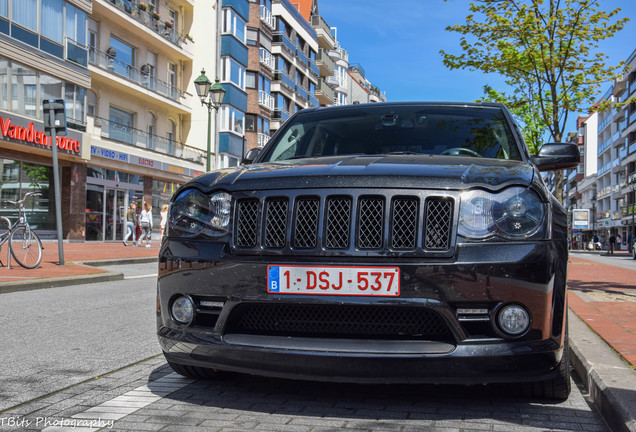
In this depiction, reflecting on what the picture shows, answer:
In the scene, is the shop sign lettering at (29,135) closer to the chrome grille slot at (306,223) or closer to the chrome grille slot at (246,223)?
the chrome grille slot at (246,223)

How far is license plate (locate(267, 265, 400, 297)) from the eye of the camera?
304 centimetres

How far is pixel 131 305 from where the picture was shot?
8164 mm

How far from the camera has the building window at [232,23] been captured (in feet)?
128

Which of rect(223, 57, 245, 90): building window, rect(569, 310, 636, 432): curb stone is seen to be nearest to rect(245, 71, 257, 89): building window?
rect(223, 57, 245, 90): building window

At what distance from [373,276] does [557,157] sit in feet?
6.36

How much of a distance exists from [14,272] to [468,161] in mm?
9886

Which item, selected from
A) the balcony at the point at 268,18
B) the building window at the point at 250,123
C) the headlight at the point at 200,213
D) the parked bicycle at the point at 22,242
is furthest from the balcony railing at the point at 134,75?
the headlight at the point at 200,213

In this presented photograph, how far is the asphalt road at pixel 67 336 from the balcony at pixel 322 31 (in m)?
55.9

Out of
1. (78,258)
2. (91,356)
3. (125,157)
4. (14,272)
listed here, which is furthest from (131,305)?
(125,157)

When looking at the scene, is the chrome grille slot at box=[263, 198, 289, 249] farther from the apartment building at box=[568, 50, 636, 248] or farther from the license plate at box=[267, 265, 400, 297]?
the apartment building at box=[568, 50, 636, 248]

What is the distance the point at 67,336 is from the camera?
19.0 feet

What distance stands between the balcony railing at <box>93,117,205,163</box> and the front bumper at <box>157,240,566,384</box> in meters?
26.3

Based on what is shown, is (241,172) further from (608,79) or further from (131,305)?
(608,79)

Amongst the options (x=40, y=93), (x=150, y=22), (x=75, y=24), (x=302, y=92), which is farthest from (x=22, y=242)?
(x=302, y=92)
